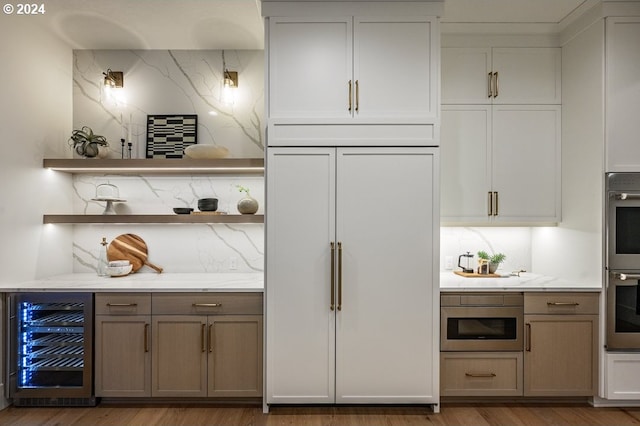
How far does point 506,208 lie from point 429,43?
4.59 feet

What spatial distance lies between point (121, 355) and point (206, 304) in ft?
2.26

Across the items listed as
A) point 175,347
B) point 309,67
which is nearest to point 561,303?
point 309,67

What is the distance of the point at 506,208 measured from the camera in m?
3.05

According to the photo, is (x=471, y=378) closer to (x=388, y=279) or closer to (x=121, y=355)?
(x=388, y=279)

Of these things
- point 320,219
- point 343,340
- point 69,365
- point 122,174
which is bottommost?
point 69,365

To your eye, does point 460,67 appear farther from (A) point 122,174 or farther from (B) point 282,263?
(A) point 122,174

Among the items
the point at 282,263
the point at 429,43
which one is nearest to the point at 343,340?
the point at 282,263

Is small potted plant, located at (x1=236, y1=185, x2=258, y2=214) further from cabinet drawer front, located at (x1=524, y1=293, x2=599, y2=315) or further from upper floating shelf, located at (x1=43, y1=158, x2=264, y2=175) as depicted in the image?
cabinet drawer front, located at (x1=524, y1=293, x2=599, y2=315)

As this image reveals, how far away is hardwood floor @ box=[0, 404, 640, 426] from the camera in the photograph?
2.53 metres

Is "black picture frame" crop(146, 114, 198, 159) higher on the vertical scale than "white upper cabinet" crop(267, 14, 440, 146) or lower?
lower

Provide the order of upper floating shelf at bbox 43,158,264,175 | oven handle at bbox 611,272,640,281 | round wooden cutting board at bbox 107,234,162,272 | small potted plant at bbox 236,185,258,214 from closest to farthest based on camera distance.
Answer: oven handle at bbox 611,272,640,281, upper floating shelf at bbox 43,158,264,175, small potted plant at bbox 236,185,258,214, round wooden cutting board at bbox 107,234,162,272

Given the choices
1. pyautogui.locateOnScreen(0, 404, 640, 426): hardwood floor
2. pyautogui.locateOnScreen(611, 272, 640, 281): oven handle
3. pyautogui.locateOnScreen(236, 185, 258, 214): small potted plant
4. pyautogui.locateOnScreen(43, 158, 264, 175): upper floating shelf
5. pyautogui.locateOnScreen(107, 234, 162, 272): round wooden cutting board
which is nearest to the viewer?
pyautogui.locateOnScreen(0, 404, 640, 426): hardwood floor

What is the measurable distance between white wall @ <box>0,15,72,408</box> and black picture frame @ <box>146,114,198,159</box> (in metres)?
0.73

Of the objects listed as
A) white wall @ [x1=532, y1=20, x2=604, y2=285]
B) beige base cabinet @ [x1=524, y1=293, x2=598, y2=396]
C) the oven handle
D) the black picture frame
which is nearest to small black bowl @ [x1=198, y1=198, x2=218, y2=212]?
the black picture frame
